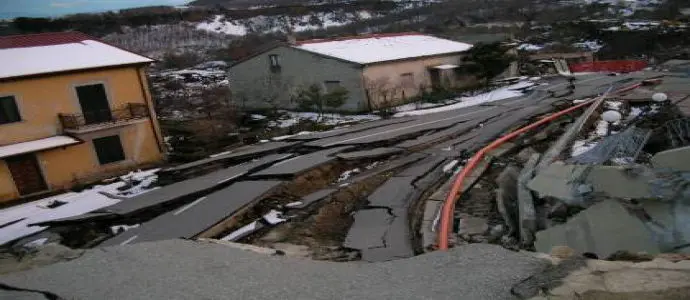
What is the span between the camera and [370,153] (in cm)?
1516

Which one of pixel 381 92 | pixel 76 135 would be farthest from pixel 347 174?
pixel 381 92

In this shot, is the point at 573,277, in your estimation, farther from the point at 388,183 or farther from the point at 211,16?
the point at 211,16

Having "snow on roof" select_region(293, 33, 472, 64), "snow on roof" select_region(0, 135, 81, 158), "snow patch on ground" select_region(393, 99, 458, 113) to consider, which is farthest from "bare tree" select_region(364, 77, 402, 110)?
"snow on roof" select_region(0, 135, 81, 158)

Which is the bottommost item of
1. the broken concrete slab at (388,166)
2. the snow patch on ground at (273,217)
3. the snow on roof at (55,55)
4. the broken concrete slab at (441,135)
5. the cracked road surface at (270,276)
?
the broken concrete slab at (441,135)

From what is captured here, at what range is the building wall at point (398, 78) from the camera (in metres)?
27.4

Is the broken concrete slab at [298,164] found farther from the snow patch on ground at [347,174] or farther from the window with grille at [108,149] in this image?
the window with grille at [108,149]

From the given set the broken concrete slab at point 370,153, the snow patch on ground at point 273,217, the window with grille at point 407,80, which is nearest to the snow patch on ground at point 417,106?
the window with grille at point 407,80

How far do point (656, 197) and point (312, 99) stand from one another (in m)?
20.9

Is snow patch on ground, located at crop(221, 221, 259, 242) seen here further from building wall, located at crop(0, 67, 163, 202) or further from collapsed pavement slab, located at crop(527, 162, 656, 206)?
building wall, located at crop(0, 67, 163, 202)

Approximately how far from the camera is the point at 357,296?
16.1ft

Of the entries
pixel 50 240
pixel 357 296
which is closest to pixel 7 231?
pixel 50 240

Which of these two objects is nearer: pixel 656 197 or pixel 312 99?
pixel 656 197

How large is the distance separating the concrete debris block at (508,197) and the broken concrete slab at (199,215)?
5331 millimetres

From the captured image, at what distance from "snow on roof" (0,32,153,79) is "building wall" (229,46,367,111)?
10.9 m
